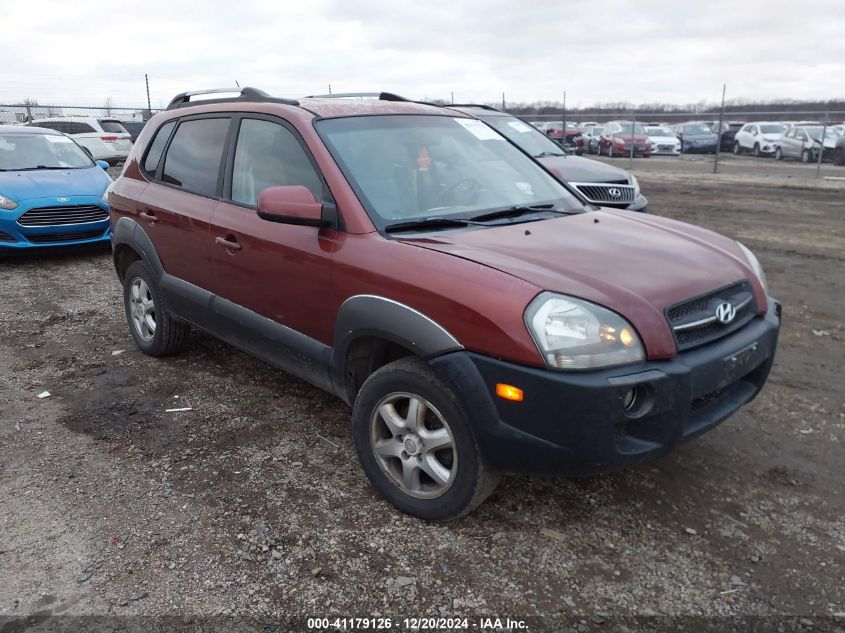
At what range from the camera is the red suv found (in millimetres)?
2600

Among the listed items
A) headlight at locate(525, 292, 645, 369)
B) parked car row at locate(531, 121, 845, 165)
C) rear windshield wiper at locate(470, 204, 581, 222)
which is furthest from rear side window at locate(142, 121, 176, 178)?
parked car row at locate(531, 121, 845, 165)

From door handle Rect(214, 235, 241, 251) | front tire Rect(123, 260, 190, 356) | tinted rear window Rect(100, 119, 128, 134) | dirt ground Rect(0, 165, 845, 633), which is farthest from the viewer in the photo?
tinted rear window Rect(100, 119, 128, 134)

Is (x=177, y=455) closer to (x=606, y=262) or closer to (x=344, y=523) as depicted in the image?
(x=344, y=523)

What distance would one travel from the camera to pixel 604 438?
2578 mm

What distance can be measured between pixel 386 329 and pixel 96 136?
60.1ft

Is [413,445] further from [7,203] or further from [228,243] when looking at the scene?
[7,203]

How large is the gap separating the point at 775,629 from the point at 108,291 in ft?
22.5

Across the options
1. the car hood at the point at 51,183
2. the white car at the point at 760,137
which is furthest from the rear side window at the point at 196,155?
the white car at the point at 760,137

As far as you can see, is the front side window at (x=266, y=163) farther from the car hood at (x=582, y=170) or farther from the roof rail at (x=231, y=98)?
the car hood at (x=582, y=170)

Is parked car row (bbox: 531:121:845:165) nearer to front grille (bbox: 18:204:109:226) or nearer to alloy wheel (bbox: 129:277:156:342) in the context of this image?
front grille (bbox: 18:204:109:226)

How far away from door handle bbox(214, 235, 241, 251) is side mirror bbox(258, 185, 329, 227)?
0.65 m

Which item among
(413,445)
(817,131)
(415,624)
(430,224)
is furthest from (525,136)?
(817,131)

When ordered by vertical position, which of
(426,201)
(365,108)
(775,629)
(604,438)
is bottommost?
(775,629)

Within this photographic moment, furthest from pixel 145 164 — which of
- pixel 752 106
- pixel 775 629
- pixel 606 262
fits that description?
pixel 752 106
